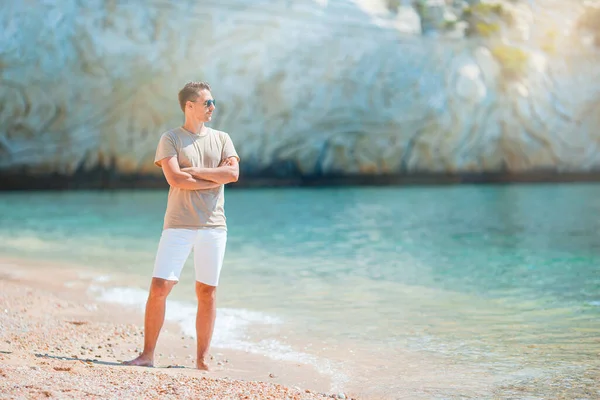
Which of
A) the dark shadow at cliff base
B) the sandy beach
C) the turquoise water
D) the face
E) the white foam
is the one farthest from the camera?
the dark shadow at cliff base

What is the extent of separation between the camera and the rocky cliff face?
830 inches

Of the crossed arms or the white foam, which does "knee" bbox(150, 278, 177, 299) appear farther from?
the white foam

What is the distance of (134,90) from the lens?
2162 centimetres

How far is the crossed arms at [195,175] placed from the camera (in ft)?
11.9

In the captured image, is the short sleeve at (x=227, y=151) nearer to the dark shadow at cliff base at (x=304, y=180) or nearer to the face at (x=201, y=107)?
the face at (x=201, y=107)

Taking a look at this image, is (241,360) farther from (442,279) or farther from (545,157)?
(545,157)

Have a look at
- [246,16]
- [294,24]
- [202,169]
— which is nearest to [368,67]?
[294,24]

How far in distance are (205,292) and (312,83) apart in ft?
65.7

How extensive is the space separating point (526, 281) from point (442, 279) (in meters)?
0.76

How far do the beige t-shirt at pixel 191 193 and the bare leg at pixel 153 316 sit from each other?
0.29 metres

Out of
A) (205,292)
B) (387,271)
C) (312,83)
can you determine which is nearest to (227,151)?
(205,292)

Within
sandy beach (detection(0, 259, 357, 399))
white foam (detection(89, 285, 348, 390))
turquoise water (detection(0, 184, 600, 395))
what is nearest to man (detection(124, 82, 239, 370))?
sandy beach (detection(0, 259, 357, 399))

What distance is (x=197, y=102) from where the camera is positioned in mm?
3773

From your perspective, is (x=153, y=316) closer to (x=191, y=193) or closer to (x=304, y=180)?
(x=191, y=193)
